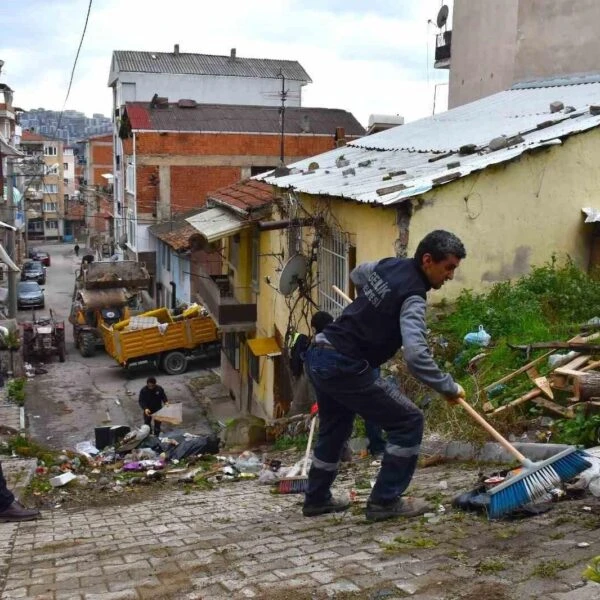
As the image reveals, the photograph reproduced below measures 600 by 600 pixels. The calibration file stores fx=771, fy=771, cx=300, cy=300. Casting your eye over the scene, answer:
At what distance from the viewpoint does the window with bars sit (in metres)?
11.1

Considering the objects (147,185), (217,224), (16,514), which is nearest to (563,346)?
(16,514)

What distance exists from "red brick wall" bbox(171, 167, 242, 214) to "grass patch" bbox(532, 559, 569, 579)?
1180 inches

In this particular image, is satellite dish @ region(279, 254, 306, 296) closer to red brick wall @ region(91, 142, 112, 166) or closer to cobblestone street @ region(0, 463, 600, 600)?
cobblestone street @ region(0, 463, 600, 600)

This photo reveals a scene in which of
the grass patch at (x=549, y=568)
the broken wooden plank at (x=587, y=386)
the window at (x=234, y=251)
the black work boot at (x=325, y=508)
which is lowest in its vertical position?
the black work boot at (x=325, y=508)

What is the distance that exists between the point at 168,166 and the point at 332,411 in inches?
1144

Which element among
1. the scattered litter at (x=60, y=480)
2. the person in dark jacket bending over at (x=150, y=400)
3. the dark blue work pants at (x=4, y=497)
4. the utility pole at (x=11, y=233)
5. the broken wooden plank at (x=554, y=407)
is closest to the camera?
the dark blue work pants at (x=4, y=497)

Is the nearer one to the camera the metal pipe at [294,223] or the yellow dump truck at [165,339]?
the metal pipe at [294,223]

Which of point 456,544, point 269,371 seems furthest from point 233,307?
point 456,544

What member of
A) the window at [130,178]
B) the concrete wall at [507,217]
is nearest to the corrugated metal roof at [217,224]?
the concrete wall at [507,217]

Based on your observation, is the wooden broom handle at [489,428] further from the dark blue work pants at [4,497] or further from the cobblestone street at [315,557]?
the dark blue work pants at [4,497]

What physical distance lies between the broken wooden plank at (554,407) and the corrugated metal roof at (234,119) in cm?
2820

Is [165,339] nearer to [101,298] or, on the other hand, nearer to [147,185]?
[101,298]

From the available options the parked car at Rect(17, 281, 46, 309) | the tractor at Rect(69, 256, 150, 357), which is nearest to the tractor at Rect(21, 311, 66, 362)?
the tractor at Rect(69, 256, 150, 357)

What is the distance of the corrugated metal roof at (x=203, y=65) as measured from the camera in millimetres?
42750
